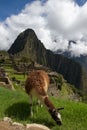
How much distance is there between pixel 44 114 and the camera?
20906mm

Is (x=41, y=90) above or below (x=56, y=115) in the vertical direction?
above

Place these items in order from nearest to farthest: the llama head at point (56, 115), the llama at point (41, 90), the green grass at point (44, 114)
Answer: the llama head at point (56, 115) < the llama at point (41, 90) < the green grass at point (44, 114)

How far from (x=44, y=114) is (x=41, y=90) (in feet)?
6.53

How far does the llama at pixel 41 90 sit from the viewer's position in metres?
18.3

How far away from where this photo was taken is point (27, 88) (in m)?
20.7

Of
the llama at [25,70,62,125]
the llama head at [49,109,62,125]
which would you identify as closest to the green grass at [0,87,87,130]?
the llama head at [49,109,62,125]

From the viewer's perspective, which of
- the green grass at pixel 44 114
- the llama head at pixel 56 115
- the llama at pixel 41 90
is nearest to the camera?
the llama head at pixel 56 115

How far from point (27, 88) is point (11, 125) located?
498cm

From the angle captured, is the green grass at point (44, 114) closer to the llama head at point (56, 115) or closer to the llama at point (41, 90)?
the llama head at point (56, 115)

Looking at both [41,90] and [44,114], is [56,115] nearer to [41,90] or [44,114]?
[41,90]

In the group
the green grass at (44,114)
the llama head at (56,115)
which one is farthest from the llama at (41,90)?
the green grass at (44,114)

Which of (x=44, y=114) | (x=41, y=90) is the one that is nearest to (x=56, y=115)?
(x=41, y=90)

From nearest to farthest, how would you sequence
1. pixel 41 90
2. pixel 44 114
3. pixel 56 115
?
1. pixel 56 115
2. pixel 41 90
3. pixel 44 114

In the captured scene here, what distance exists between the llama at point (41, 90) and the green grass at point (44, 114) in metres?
0.87
